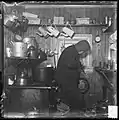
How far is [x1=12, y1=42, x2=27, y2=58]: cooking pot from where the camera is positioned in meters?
1.31

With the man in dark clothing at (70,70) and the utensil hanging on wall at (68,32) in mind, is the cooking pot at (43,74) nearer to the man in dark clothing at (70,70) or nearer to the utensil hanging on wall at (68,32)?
the man in dark clothing at (70,70)

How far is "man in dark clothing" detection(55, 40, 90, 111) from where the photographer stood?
51.5 inches

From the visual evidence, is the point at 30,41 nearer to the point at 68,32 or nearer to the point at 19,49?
the point at 19,49

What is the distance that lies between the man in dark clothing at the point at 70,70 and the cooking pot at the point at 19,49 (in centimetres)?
23

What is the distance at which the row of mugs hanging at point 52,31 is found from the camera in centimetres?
131

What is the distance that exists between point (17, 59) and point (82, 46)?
42 cm

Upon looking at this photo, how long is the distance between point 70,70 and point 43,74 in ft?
0.57

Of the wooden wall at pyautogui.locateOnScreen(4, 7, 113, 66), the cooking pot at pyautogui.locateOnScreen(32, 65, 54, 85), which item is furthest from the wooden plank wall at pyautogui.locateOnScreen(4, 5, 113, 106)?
the cooking pot at pyautogui.locateOnScreen(32, 65, 54, 85)

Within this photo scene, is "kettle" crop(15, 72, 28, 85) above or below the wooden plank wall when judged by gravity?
below

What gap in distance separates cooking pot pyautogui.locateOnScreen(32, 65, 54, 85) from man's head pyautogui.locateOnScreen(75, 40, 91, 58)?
21cm

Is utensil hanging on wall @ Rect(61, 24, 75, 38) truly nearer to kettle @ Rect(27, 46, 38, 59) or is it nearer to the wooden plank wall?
the wooden plank wall

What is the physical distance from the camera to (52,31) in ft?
4.29

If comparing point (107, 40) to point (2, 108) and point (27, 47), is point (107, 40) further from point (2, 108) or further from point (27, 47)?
point (2, 108)

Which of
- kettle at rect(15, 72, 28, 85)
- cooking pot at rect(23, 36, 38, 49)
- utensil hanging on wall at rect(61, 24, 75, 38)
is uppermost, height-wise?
utensil hanging on wall at rect(61, 24, 75, 38)
